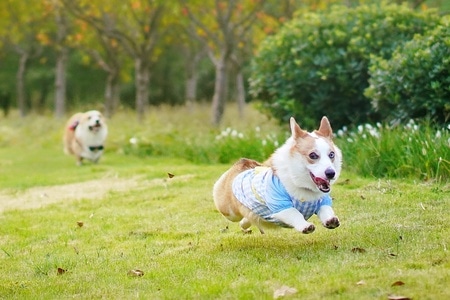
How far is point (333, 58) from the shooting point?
49.1 ft

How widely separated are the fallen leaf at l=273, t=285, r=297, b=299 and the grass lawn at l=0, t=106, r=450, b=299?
0.02 metres

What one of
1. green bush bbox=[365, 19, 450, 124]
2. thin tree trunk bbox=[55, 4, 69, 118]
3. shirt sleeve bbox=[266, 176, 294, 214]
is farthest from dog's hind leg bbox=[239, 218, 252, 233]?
thin tree trunk bbox=[55, 4, 69, 118]

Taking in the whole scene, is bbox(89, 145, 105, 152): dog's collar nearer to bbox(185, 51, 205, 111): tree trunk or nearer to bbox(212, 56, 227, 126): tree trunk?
bbox(212, 56, 227, 126): tree trunk

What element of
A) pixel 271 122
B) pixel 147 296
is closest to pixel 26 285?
pixel 147 296

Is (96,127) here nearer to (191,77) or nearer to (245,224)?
(245,224)

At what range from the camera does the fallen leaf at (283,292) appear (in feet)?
18.6

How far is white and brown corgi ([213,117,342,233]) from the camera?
667 centimetres

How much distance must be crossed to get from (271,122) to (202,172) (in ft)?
14.7

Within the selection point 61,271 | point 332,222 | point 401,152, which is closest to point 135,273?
point 61,271

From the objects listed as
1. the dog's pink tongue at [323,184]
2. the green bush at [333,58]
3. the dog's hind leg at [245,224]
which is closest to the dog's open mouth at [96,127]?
the green bush at [333,58]

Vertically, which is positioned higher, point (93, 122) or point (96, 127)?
point (93, 122)

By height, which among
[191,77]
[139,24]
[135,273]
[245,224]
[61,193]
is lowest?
[191,77]

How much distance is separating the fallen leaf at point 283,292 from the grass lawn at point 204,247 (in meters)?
0.02

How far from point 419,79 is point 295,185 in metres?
5.96
